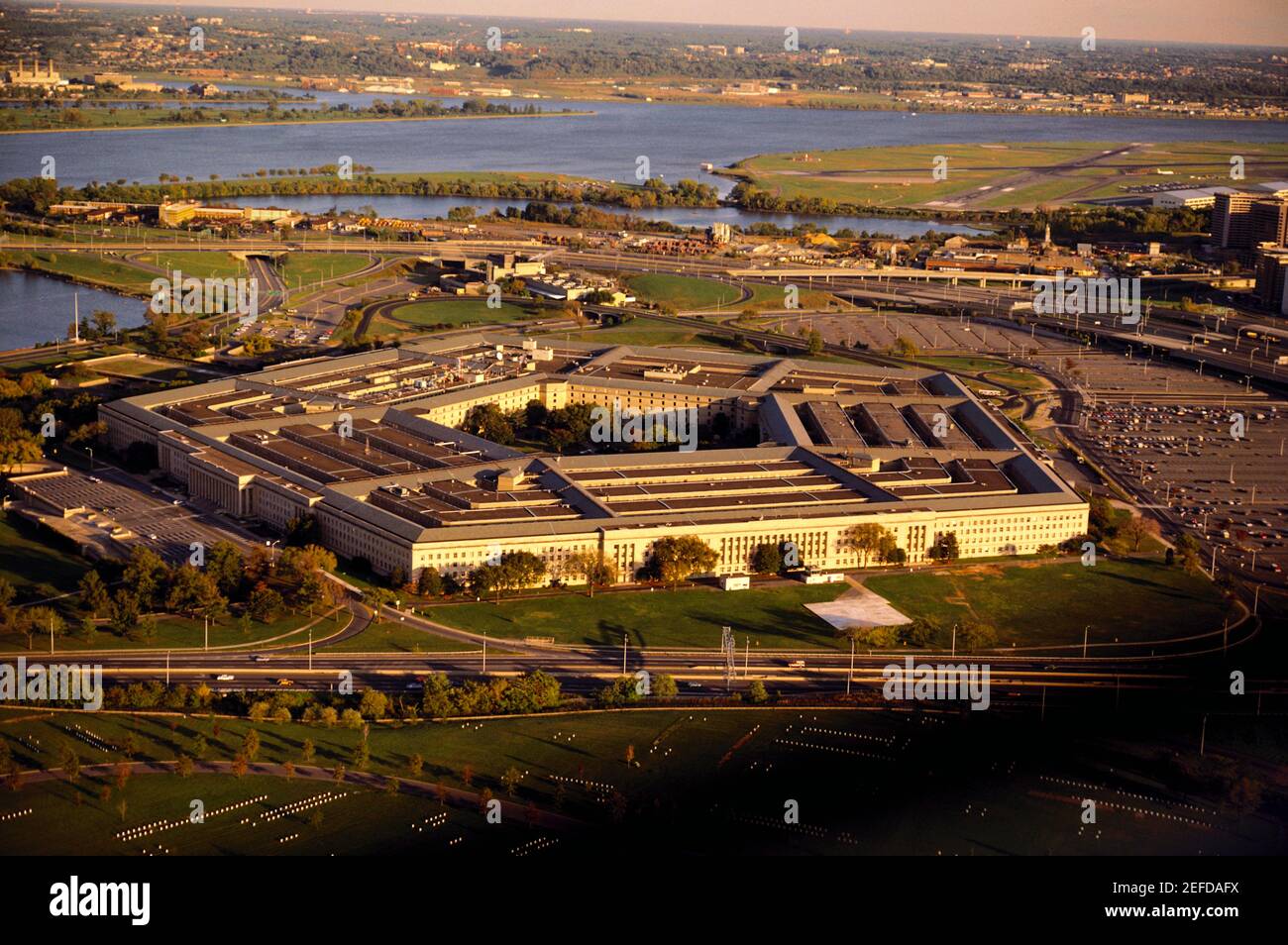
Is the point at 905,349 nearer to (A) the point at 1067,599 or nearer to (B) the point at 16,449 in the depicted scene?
(A) the point at 1067,599

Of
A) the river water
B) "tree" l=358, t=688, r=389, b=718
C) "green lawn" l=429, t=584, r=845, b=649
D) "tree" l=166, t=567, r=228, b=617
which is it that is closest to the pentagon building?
"green lawn" l=429, t=584, r=845, b=649

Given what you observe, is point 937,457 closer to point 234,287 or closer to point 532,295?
point 532,295

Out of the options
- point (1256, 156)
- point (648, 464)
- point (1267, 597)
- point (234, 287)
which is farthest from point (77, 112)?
point (1267, 597)

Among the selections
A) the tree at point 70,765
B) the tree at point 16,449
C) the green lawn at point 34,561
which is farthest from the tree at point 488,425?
the tree at point 70,765
